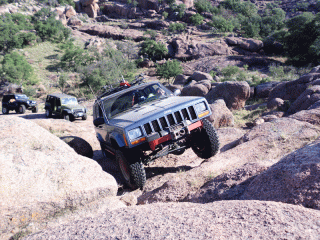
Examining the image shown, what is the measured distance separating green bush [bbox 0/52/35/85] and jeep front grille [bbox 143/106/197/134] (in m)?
37.4

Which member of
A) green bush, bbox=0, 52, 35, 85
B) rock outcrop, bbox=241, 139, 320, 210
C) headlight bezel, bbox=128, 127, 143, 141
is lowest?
green bush, bbox=0, 52, 35, 85

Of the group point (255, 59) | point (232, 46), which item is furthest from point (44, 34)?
point (255, 59)

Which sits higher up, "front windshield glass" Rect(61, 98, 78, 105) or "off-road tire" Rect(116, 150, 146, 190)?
"off-road tire" Rect(116, 150, 146, 190)

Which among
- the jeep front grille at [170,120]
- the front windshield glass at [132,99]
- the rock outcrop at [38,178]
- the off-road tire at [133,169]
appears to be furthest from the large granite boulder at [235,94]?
the rock outcrop at [38,178]

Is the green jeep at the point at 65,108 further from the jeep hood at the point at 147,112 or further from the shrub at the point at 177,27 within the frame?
the shrub at the point at 177,27

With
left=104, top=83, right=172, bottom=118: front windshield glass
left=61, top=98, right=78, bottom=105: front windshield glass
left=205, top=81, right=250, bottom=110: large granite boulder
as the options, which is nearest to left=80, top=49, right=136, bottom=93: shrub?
left=61, top=98, right=78, bottom=105: front windshield glass

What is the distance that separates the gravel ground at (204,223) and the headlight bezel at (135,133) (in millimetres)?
2209

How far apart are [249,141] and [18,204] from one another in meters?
4.52

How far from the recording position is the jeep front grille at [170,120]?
4.82m

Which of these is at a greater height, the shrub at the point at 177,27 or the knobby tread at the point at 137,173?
the knobby tread at the point at 137,173

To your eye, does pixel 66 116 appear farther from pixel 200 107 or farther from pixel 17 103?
pixel 200 107

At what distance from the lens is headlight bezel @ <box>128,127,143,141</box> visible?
4.69 m

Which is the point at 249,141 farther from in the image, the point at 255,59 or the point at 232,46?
the point at 232,46

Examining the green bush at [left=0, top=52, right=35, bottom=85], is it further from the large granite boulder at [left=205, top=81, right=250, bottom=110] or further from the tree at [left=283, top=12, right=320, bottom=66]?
the tree at [left=283, top=12, right=320, bottom=66]
